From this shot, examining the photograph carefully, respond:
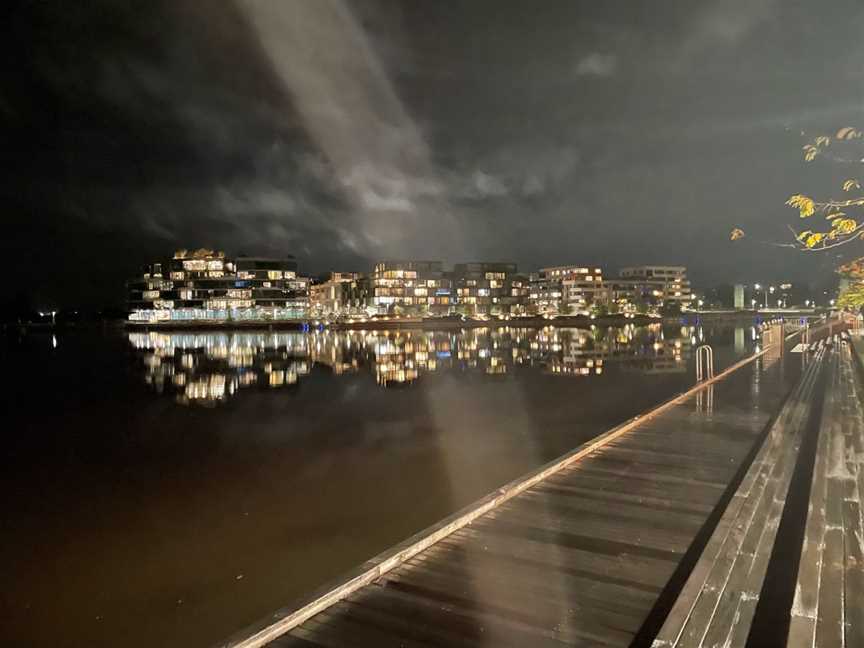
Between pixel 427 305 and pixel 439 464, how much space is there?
5560 inches

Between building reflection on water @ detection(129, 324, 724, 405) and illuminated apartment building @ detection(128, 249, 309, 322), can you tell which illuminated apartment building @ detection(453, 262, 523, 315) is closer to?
illuminated apartment building @ detection(128, 249, 309, 322)

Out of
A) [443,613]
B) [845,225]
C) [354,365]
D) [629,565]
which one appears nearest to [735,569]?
[629,565]

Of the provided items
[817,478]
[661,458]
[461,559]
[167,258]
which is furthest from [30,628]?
[167,258]

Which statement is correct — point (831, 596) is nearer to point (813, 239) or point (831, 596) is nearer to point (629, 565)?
point (629, 565)

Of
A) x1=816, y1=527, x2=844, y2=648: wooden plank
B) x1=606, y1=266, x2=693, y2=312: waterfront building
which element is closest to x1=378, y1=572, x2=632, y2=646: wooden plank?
x1=816, y1=527, x2=844, y2=648: wooden plank

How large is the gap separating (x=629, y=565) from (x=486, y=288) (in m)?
161

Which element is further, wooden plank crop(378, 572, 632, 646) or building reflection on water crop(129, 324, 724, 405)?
building reflection on water crop(129, 324, 724, 405)

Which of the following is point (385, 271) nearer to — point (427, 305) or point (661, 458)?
point (427, 305)

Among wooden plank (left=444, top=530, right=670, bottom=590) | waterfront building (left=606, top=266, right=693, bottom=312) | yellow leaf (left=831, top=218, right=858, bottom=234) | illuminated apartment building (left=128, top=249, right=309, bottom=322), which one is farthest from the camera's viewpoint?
waterfront building (left=606, top=266, right=693, bottom=312)

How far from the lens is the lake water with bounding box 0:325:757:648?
7.28 metres

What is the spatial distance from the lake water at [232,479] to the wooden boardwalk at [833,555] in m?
5.28

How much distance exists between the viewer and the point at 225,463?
46.0ft

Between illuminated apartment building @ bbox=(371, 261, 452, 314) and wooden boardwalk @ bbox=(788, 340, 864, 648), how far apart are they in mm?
142378

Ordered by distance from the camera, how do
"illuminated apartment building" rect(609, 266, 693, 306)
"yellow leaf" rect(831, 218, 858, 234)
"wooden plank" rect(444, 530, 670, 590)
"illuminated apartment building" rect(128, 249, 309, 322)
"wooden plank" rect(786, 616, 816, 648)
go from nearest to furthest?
"wooden plank" rect(786, 616, 816, 648), "yellow leaf" rect(831, 218, 858, 234), "wooden plank" rect(444, 530, 670, 590), "illuminated apartment building" rect(128, 249, 309, 322), "illuminated apartment building" rect(609, 266, 693, 306)
